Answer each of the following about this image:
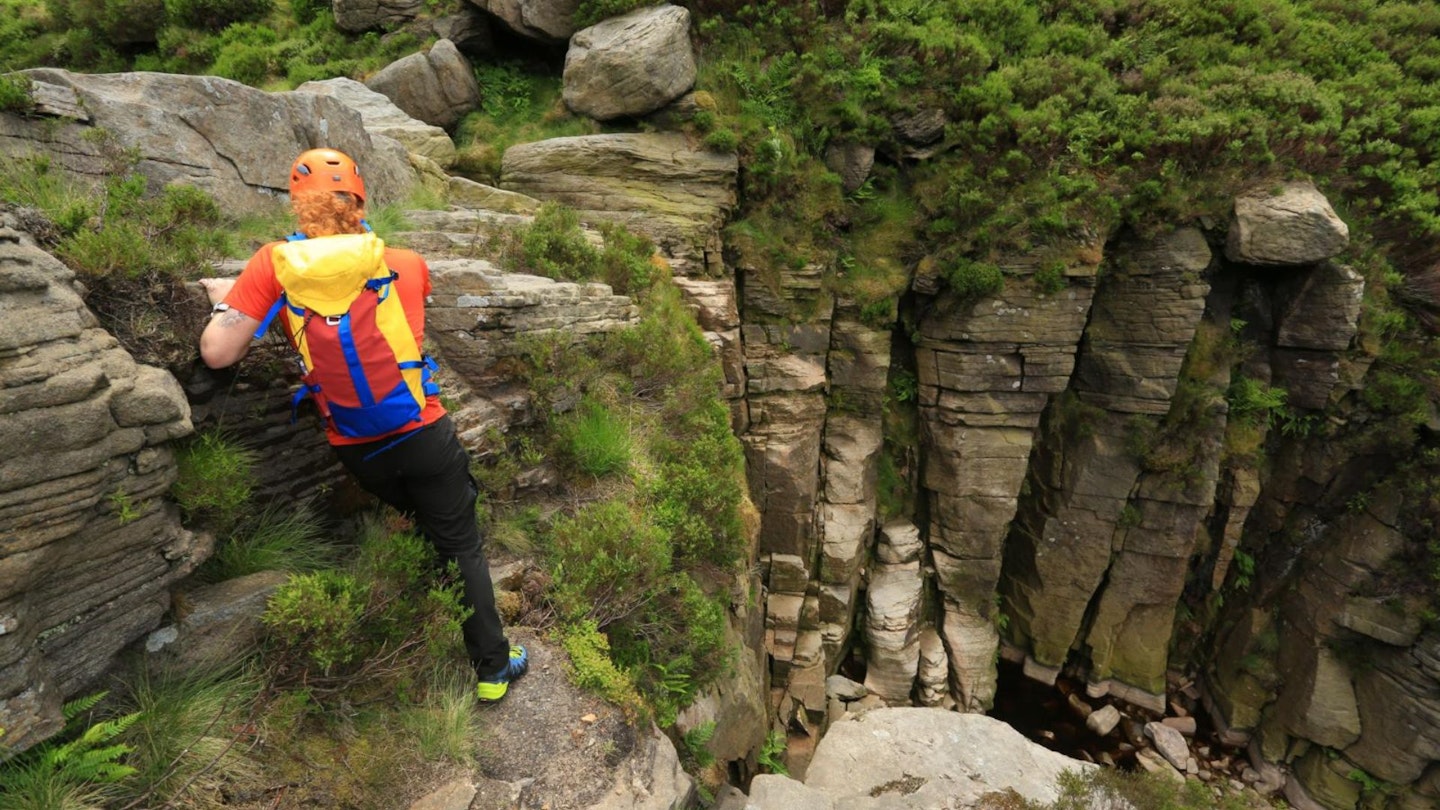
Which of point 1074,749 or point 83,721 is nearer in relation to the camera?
point 83,721

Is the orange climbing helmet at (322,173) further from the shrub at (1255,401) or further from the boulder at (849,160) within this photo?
the shrub at (1255,401)

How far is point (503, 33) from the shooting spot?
40.9 feet

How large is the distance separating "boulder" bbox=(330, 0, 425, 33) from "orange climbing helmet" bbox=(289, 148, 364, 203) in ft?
42.1

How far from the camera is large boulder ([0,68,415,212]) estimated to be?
4402 mm

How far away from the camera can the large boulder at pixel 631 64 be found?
10195 mm

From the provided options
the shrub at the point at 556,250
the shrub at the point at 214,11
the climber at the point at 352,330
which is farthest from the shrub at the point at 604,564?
the shrub at the point at 214,11

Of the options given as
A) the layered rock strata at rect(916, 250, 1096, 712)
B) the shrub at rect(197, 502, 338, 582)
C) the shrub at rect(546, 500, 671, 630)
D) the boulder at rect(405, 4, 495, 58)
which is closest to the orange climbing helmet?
the shrub at rect(197, 502, 338, 582)

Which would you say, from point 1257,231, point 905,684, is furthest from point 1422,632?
point 905,684

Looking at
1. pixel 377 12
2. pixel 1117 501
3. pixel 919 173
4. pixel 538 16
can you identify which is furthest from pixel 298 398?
pixel 1117 501

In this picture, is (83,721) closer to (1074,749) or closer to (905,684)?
(905,684)

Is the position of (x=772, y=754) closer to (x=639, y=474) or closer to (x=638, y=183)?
(x=639, y=474)

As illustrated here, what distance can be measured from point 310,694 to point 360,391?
5.76ft

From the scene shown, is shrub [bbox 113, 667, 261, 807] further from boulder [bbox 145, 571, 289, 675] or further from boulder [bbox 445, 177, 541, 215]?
boulder [bbox 445, 177, 541, 215]

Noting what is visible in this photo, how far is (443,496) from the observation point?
11.0 feet
